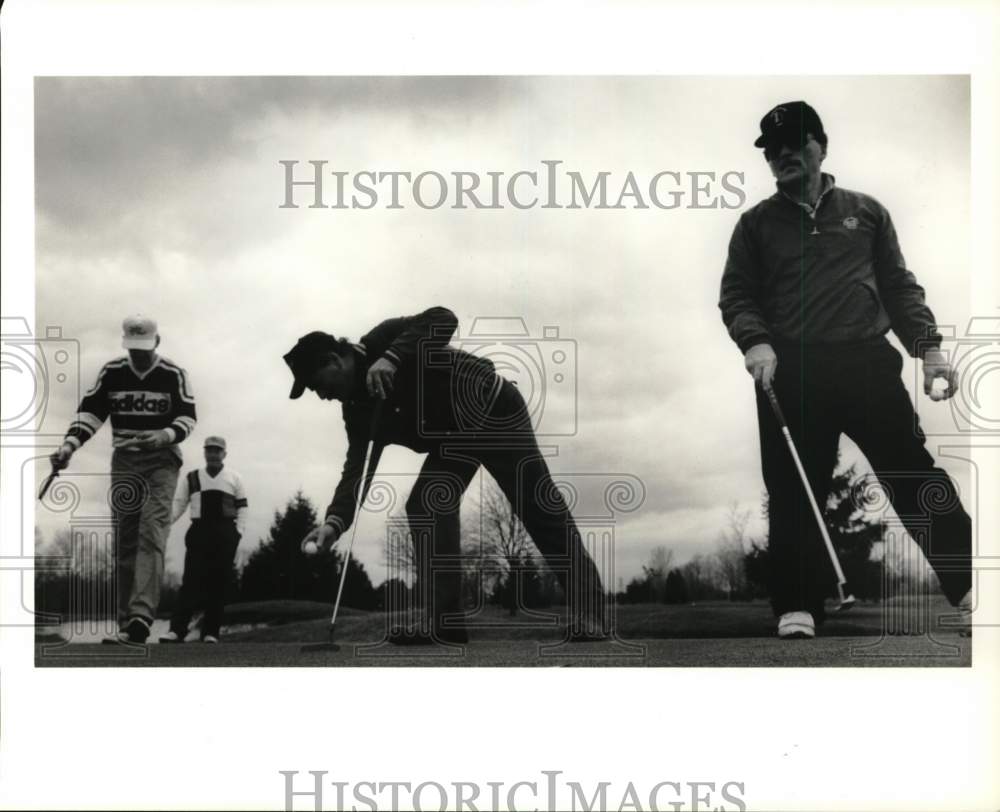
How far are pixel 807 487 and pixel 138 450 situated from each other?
281cm

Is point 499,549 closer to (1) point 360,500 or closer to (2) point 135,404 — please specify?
(1) point 360,500

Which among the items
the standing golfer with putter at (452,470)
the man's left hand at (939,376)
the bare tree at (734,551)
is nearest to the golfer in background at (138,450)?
the standing golfer with putter at (452,470)

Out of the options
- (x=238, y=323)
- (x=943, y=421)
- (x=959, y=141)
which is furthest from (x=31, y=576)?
(x=959, y=141)

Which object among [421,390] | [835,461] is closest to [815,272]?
[835,461]

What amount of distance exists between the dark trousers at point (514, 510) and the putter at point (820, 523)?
94 centimetres

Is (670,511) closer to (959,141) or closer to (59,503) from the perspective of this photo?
(959,141)

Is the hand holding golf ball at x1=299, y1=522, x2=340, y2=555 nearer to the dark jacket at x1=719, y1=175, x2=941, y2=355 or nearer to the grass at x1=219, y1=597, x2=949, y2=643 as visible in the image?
the grass at x1=219, y1=597, x2=949, y2=643

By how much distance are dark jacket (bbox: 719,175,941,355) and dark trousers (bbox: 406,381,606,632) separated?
99cm

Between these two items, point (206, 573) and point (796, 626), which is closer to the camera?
point (796, 626)

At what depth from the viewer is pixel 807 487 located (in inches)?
223

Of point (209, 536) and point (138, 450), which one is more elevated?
point (138, 450)

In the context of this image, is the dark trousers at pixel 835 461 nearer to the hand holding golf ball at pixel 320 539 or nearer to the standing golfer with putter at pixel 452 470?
the standing golfer with putter at pixel 452 470

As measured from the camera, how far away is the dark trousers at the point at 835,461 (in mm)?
5629

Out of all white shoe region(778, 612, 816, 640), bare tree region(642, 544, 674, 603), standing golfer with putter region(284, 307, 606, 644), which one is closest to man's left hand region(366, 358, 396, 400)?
standing golfer with putter region(284, 307, 606, 644)
